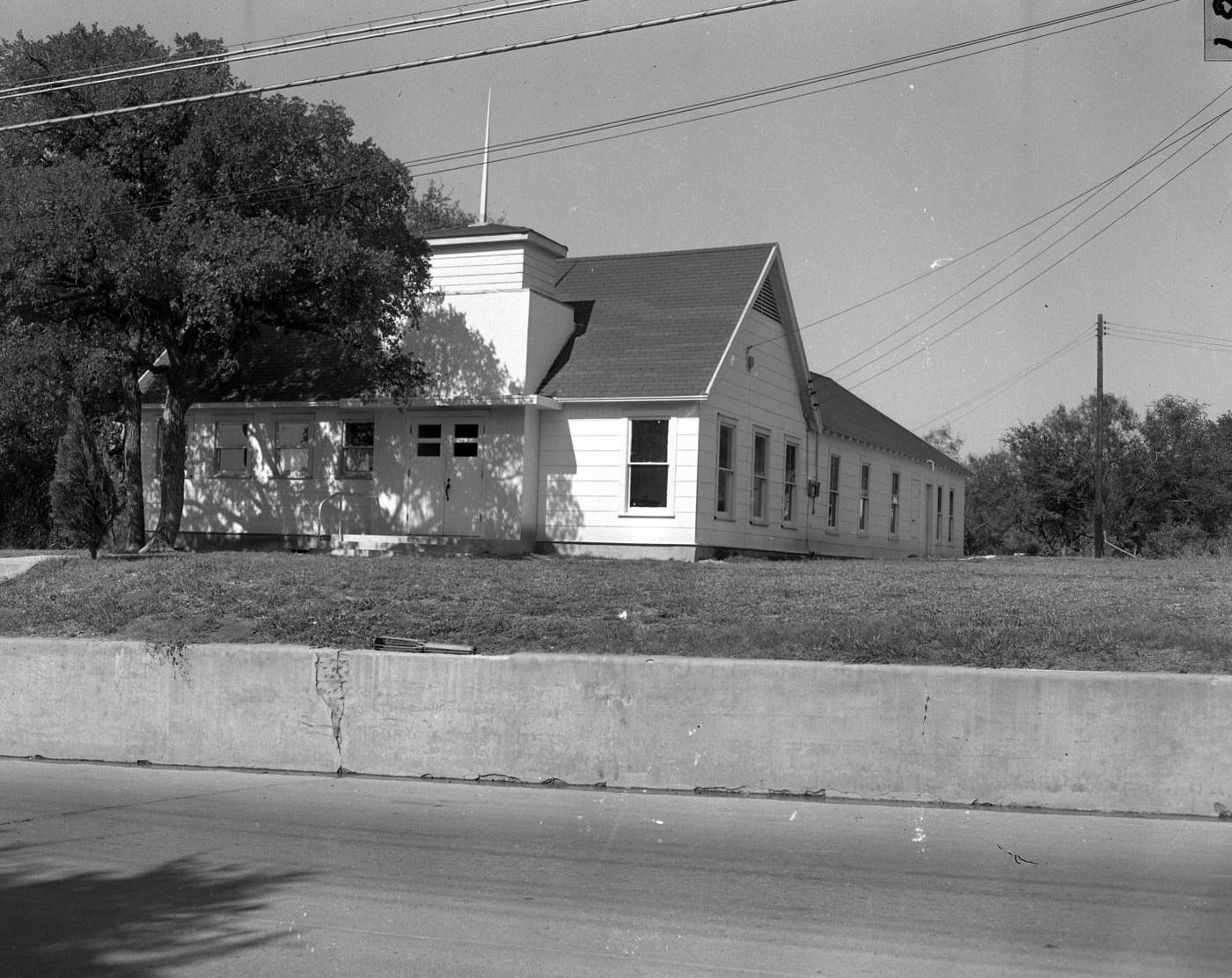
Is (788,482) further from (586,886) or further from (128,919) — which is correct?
(128,919)

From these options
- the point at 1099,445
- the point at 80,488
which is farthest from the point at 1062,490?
the point at 80,488

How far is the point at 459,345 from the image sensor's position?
86.8ft

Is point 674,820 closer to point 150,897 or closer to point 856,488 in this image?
point 150,897

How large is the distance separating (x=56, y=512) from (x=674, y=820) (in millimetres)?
12095

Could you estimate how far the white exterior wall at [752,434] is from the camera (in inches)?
995

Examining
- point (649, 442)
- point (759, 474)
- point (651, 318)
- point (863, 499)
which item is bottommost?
point (863, 499)

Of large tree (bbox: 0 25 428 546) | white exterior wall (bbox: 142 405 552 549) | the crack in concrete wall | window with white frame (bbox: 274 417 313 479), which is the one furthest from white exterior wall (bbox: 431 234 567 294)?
the crack in concrete wall

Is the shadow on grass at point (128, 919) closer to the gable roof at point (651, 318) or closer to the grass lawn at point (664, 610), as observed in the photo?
the grass lawn at point (664, 610)

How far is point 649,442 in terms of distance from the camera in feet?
82.6

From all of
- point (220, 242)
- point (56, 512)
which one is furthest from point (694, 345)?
point (56, 512)

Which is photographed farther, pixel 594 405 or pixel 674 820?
pixel 594 405

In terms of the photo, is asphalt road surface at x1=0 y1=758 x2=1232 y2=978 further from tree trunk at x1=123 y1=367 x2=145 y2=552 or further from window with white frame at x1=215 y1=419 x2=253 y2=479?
window with white frame at x1=215 y1=419 x2=253 y2=479

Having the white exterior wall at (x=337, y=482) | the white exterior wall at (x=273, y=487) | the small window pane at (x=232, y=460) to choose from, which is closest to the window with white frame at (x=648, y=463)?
the white exterior wall at (x=337, y=482)

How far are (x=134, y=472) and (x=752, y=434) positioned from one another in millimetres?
12747
